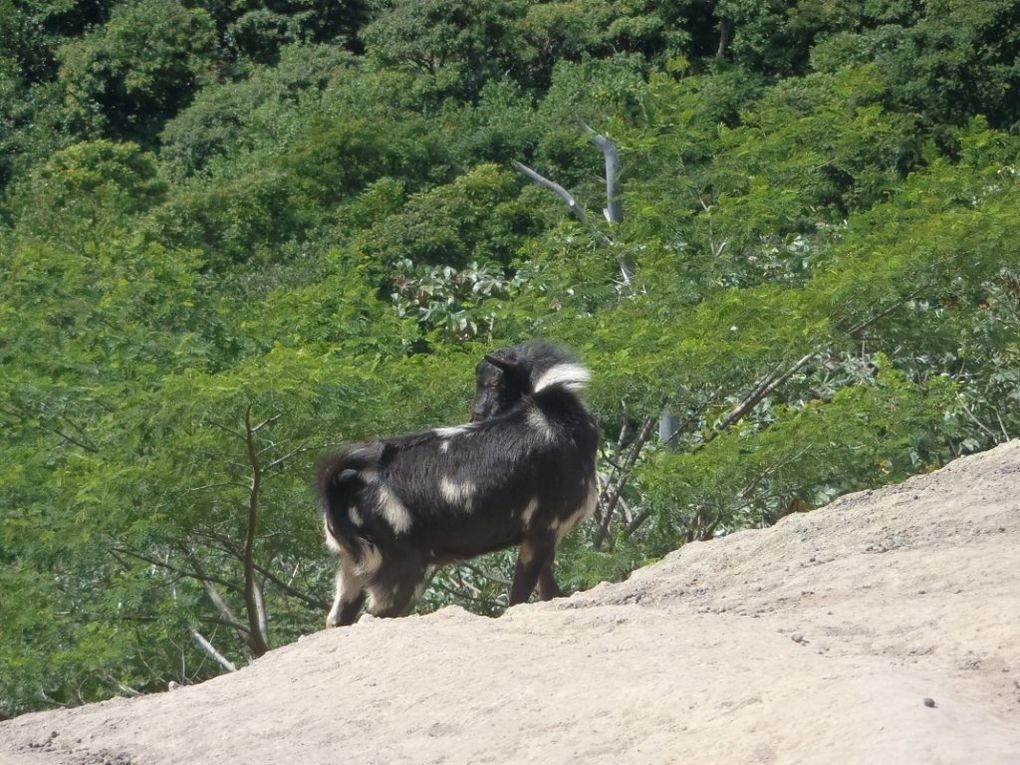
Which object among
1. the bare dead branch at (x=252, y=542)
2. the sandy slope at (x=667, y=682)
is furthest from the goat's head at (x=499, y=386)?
the bare dead branch at (x=252, y=542)

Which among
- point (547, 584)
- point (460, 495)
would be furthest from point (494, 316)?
point (460, 495)

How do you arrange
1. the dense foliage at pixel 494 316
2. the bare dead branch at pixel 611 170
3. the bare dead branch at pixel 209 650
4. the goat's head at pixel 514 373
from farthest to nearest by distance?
the bare dead branch at pixel 611 170 < the bare dead branch at pixel 209 650 < the dense foliage at pixel 494 316 < the goat's head at pixel 514 373

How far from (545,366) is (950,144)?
1737 centimetres

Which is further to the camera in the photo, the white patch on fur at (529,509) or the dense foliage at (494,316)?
the dense foliage at (494,316)

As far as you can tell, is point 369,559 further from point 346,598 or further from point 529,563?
point 529,563

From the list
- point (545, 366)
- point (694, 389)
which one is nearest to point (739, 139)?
point (694, 389)

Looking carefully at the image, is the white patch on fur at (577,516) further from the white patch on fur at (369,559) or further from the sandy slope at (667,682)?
the white patch on fur at (369,559)

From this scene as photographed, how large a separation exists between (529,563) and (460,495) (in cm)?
50

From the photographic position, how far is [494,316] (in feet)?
50.8

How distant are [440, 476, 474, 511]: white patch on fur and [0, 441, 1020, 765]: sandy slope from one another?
2.63 ft

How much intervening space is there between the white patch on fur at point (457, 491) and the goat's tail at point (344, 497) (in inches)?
12.9

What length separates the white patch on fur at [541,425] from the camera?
7.73 m

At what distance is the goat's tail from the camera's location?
7.54 metres

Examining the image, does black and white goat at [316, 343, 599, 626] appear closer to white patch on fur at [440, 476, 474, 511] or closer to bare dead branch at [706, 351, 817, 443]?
white patch on fur at [440, 476, 474, 511]
